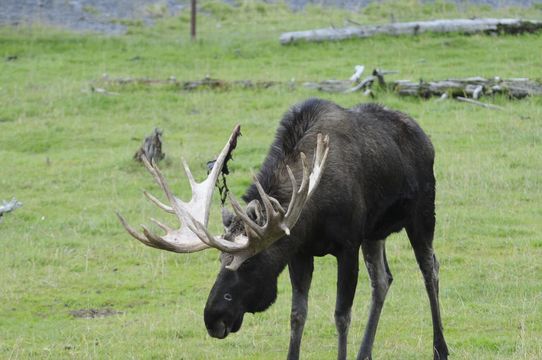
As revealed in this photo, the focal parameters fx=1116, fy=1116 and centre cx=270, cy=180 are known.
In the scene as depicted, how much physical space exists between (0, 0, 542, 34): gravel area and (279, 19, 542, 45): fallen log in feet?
16.7

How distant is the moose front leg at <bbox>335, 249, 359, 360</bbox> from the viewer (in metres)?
8.13

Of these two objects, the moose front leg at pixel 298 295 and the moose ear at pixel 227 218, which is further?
the moose front leg at pixel 298 295

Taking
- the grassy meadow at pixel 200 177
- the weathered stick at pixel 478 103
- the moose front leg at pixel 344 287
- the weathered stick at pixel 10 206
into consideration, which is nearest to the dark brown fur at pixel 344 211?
the moose front leg at pixel 344 287

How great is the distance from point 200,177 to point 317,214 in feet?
25.1

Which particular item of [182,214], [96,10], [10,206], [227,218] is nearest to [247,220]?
[227,218]

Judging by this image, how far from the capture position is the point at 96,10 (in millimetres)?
30375

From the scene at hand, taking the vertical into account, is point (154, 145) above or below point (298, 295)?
below

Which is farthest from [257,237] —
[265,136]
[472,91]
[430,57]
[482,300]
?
[430,57]

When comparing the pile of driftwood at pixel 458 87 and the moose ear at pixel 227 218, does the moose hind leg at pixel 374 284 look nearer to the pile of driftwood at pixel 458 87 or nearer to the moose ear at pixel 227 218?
the moose ear at pixel 227 218

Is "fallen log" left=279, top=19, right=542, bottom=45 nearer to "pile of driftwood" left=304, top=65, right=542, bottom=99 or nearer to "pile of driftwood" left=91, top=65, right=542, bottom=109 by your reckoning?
"pile of driftwood" left=91, top=65, right=542, bottom=109

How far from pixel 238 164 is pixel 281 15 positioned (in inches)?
577

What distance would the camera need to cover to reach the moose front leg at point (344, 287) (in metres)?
8.13

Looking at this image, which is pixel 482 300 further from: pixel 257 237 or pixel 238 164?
pixel 238 164

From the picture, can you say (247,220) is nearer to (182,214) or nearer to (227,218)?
(227,218)
